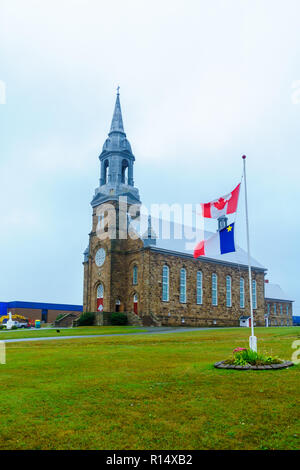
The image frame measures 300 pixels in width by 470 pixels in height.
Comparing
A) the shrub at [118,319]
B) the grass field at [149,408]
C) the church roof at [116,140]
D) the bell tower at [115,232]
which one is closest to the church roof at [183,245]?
the bell tower at [115,232]

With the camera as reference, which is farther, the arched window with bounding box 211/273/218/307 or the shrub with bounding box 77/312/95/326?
the arched window with bounding box 211/273/218/307

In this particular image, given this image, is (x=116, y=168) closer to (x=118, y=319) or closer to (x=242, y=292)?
(x=118, y=319)

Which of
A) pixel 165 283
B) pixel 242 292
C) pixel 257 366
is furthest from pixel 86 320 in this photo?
pixel 257 366

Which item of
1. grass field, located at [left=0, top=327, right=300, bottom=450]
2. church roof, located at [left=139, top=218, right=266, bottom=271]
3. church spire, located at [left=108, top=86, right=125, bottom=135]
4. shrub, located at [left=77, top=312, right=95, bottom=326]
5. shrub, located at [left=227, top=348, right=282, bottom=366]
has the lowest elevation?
shrub, located at [left=77, top=312, right=95, bottom=326]

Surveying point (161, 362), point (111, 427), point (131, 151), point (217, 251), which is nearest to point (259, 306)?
point (217, 251)

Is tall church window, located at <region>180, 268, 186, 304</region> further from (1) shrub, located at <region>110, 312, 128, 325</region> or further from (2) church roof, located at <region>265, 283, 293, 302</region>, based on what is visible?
(2) church roof, located at <region>265, 283, 293, 302</region>

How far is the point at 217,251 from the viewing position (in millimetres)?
57375

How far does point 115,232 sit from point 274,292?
140ft

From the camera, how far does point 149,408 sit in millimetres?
8273

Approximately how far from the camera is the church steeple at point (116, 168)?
52.2m

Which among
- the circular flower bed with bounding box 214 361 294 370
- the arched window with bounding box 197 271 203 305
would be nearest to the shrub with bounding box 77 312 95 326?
the arched window with bounding box 197 271 203 305

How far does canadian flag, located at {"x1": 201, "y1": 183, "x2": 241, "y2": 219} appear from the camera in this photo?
15181mm
